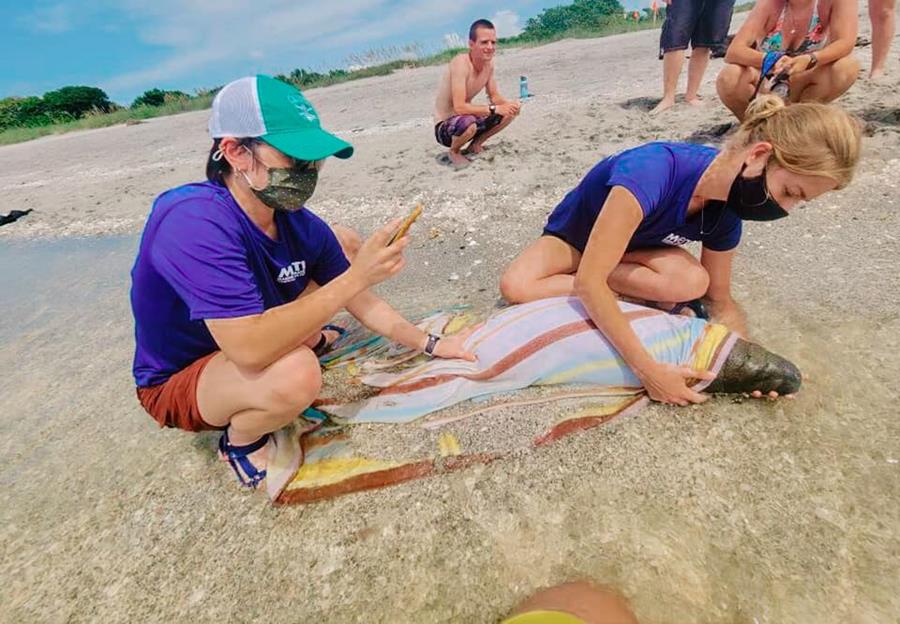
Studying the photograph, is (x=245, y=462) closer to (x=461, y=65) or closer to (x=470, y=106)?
(x=470, y=106)

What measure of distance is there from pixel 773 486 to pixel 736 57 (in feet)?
11.2

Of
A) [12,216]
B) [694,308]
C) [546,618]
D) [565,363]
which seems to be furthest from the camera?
[12,216]

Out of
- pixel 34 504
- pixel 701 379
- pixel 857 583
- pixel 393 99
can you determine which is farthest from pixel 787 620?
→ pixel 393 99

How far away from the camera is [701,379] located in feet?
6.00

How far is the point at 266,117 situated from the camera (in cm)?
145

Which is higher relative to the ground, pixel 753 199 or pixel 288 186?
pixel 288 186

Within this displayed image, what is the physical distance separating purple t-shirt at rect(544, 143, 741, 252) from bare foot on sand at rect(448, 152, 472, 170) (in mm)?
2574

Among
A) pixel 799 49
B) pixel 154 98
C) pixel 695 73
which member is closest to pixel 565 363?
pixel 799 49

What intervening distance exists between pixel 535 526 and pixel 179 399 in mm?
1202

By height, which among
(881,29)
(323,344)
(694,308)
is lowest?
(694,308)

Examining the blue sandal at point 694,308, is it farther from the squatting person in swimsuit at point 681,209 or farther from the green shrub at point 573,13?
the green shrub at point 573,13

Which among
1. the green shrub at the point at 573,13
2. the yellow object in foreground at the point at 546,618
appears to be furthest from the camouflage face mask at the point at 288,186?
the green shrub at the point at 573,13

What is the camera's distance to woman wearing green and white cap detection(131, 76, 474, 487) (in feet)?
4.66

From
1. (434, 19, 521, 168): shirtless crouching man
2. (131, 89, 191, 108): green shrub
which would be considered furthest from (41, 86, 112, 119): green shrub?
(434, 19, 521, 168): shirtless crouching man
